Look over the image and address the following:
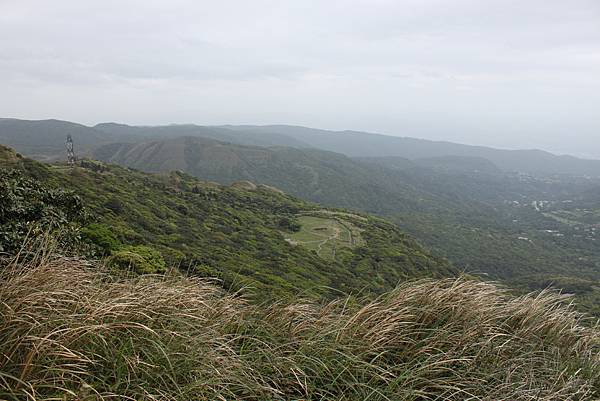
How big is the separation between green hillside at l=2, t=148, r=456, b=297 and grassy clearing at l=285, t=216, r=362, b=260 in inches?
29.9

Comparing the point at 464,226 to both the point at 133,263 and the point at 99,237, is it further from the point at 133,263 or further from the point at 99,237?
the point at 133,263

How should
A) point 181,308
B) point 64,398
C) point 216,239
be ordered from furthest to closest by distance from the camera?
point 216,239
point 181,308
point 64,398

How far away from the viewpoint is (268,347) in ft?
10.7

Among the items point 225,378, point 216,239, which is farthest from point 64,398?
point 216,239

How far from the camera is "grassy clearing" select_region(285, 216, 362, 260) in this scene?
5078 centimetres

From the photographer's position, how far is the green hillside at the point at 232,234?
81.3 feet

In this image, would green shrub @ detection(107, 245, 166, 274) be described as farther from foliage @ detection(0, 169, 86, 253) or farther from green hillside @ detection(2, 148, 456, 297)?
green hillside @ detection(2, 148, 456, 297)

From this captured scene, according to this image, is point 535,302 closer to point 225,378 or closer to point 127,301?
point 225,378

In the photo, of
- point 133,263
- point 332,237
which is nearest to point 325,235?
point 332,237

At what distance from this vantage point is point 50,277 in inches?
127

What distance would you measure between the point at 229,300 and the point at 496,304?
2.72 m

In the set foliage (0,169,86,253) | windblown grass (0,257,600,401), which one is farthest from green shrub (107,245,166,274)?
windblown grass (0,257,600,401)

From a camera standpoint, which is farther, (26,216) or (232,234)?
(232,234)

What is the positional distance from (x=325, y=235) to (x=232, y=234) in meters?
17.2
